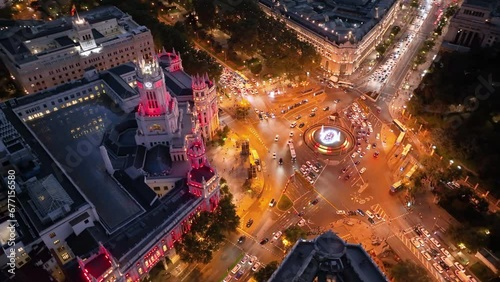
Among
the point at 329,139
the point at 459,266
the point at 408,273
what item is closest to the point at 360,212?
the point at 408,273

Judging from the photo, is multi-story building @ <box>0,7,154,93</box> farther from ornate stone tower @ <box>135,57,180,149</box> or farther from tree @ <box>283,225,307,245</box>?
tree @ <box>283,225,307,245</box>

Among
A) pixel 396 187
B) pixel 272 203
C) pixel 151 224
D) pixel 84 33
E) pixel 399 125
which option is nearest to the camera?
pixel 151 224

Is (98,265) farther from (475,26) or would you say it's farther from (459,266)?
(475,26)

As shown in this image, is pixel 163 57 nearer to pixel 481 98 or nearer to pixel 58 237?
pixel 58 237

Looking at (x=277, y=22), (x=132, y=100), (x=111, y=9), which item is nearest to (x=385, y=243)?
(x=132, y=100)

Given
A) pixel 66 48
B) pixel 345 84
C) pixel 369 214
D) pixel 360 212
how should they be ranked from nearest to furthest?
1. pixel 369 214
2. pixel 360 212
3. pixel 66 48
4. pixel 345 84

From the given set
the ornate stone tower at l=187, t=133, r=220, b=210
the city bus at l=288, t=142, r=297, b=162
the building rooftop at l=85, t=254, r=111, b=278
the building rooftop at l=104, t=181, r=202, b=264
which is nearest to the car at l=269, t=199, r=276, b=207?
the ornate stone tower at l=187, t=133, r=220, b=210
